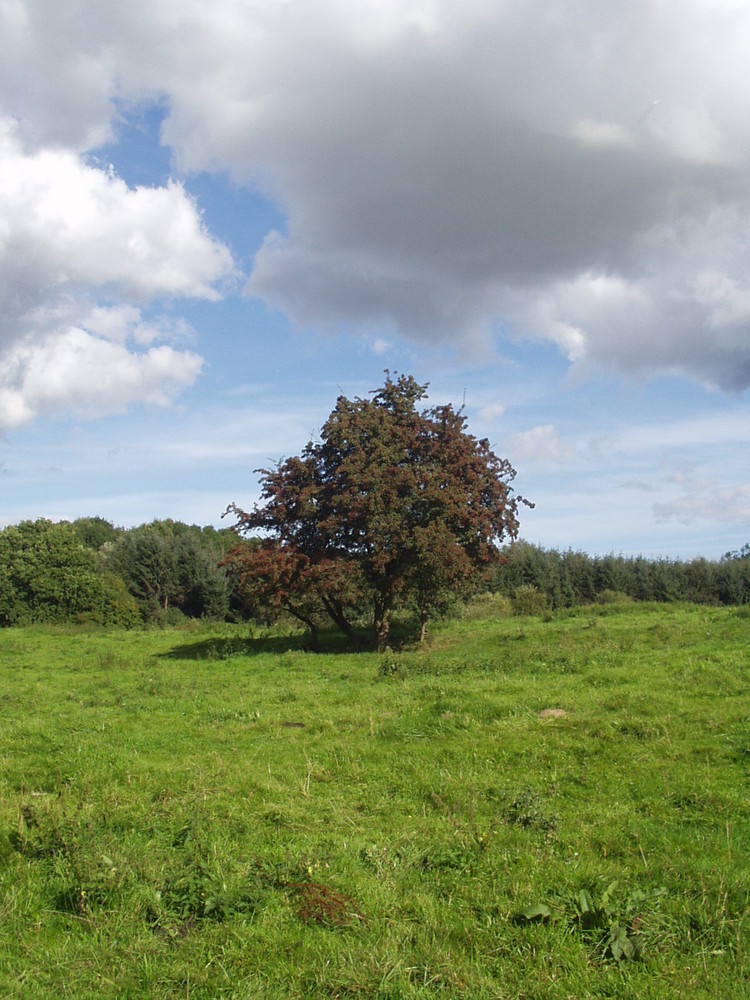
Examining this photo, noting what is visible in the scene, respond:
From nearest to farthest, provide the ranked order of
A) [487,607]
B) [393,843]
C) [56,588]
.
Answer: [393,843] → [487,607] → [56,588]

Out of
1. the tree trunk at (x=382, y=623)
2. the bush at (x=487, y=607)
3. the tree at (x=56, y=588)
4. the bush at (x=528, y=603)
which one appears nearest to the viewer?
the tree trunk at (x=382, y=623)

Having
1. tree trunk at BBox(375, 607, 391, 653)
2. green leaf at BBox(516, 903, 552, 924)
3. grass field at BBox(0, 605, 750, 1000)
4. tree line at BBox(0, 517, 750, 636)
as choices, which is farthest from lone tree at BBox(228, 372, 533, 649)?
tree line at BBox(0, 517, 750, 636)

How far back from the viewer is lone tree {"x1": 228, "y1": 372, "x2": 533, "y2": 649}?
897 inches

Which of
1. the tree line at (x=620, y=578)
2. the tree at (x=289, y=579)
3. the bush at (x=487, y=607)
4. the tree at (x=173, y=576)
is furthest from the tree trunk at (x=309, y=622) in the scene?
the tree at (x=173, y=576)

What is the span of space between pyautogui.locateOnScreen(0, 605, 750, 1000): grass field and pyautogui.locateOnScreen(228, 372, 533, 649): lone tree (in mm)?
9015

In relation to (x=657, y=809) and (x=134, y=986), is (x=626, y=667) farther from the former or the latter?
(x=134, y=986)

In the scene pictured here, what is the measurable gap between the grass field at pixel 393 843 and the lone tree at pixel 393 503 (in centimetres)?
901

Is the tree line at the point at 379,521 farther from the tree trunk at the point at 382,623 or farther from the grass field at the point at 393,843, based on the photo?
the grass field at the point at 393,843

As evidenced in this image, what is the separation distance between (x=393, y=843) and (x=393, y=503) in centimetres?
1631

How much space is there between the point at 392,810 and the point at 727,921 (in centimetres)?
357

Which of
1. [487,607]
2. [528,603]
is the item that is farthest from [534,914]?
[528,603]

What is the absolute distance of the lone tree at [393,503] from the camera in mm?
22781

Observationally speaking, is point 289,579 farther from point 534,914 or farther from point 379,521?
point 534,914

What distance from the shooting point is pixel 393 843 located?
7031 millimetres
